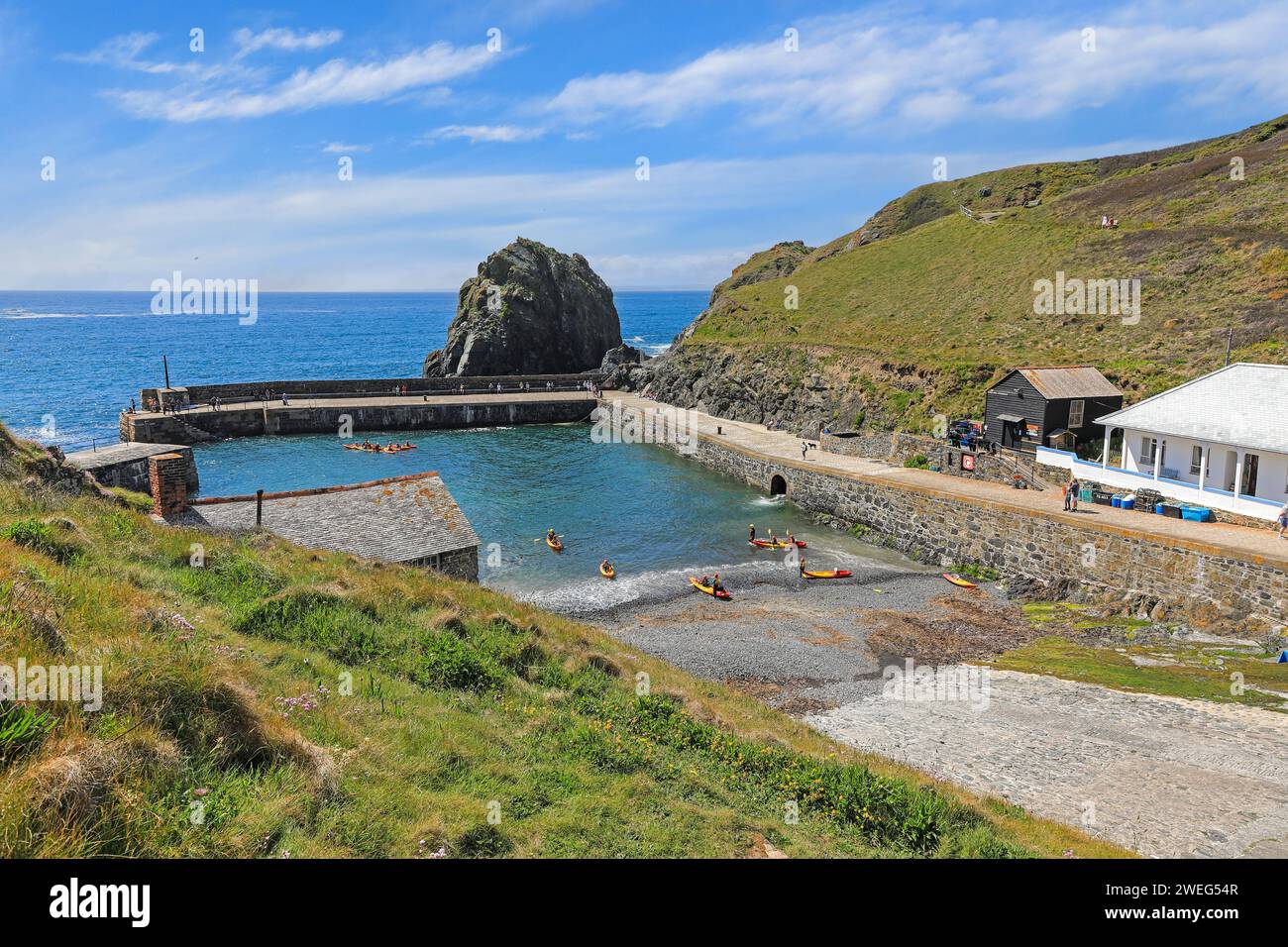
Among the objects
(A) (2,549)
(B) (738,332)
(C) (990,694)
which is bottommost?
(C) (990,694)

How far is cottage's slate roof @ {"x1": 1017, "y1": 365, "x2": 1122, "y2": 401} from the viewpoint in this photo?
39.2 meters

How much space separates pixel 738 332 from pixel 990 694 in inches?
2497

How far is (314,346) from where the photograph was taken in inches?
6949

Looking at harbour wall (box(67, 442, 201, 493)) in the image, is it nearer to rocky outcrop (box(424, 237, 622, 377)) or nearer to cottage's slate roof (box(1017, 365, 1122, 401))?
cottage's slate roof (box(1017, 365, 1122, 401))

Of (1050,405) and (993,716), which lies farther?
(1050,405)

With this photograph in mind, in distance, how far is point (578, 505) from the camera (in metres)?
45.7

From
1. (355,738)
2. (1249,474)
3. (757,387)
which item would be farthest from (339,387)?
(355,738)

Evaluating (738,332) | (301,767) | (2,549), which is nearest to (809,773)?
(301,767)

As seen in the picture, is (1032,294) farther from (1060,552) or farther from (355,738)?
(355,738)

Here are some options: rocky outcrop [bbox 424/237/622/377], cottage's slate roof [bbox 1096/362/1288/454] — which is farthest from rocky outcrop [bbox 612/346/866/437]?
cottage's slate roof [bbox 1096/362/1288/454]

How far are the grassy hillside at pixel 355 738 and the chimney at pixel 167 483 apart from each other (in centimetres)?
352

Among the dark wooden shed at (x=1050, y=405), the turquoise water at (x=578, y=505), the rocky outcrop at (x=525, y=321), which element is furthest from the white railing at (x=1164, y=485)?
the rocky outcrop at (x=525, y=321)

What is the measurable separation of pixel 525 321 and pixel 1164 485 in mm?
80200

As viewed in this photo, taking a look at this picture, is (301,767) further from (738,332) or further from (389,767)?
(738,332)
